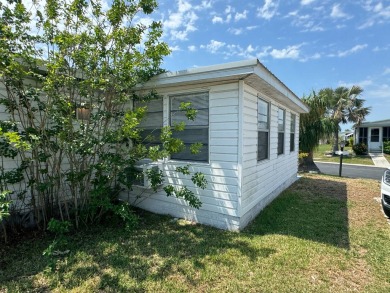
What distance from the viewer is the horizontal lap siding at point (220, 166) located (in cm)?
394

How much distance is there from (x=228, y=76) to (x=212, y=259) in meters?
2.72

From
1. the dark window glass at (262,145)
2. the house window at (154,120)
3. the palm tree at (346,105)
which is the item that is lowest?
the dark window glass at (262,145)

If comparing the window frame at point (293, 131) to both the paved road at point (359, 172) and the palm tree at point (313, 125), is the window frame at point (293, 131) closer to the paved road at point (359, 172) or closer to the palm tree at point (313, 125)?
the paved road at point (359, 172)

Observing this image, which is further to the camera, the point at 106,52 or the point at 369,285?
the point at 106,52

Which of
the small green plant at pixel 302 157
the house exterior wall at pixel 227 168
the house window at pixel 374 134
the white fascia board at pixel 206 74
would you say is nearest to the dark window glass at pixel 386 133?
the house window at pixel 374 134

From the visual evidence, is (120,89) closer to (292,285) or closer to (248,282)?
(248,282)

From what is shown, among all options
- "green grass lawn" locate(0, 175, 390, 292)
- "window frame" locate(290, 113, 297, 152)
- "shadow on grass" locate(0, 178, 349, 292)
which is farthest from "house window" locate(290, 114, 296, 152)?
"green grass lawn" locate(0, 175, 390, 292)

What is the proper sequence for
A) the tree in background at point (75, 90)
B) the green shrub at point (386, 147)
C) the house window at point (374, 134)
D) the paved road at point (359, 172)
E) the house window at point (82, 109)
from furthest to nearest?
the house window at point (374, 134) < the green shrub at point (386, 147) < the paved road at point (359, 172) < the house window at point (82, 109) < the tree in background at point (75, 90)

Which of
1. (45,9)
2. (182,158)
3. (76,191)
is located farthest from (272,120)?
(45,9)

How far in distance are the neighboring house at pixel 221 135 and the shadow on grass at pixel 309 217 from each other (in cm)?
34

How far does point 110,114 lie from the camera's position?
13.0ft

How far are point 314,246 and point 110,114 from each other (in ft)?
13.1

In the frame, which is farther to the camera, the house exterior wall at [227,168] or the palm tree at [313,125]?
the palm tree at [313,125]

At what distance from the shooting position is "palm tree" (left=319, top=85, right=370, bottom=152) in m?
23.0
